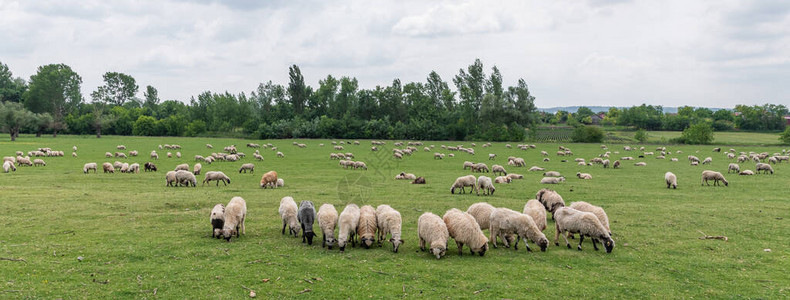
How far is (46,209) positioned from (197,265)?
410 inches

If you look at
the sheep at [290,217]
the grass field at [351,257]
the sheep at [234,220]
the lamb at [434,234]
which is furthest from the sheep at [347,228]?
the sheep at [234,220]

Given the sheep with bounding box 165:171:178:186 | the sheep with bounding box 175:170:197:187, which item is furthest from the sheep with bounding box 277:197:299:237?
the sheep with bounding box 165:171:178:186

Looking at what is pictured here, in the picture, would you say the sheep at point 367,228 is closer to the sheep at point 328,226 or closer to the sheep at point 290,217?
the sheep at point 328,226

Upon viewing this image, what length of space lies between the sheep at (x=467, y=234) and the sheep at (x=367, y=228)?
2.11 metres

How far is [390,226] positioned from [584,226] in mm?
5281

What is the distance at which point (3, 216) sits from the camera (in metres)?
15.6

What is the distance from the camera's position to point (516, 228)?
1262 cm

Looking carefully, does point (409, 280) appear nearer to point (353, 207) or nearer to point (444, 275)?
point (444, 275)

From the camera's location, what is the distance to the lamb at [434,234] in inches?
454

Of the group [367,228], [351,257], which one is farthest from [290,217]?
[351,257]

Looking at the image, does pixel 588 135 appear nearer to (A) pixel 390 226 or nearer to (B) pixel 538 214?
(B) pixel 538 214

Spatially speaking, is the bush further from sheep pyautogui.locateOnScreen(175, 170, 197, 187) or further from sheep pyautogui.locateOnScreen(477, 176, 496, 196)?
sheep pyautogui.locateOnScreen(175, 170, 197, 187)

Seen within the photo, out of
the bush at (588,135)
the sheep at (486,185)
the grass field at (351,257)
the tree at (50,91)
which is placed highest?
the tree at (50,91)

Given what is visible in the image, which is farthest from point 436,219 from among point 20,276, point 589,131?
point 589,131
